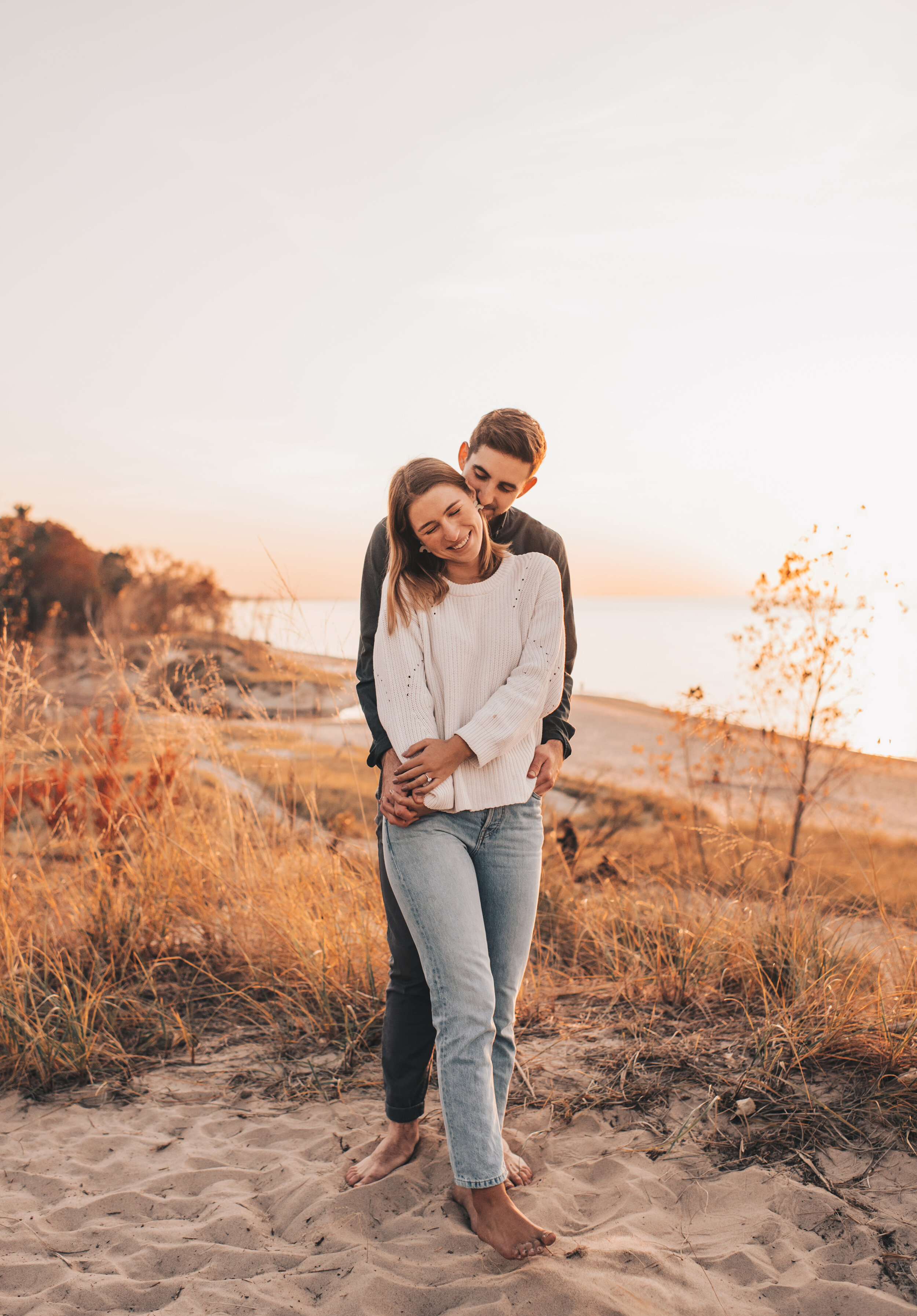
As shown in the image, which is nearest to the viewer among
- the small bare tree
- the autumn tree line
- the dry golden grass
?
the dry golden grass

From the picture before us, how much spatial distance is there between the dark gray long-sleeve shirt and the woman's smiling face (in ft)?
0.73

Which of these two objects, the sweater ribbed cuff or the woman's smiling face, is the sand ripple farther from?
the woman's smiling face

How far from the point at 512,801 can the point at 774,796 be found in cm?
1172

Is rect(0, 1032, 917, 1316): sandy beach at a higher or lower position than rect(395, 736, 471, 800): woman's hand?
lower

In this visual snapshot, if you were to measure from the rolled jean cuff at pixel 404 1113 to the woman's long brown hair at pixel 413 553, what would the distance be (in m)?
1.39

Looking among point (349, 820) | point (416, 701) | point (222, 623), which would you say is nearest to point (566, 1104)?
point (416, 701)

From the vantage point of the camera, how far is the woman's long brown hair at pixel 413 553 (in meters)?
1.97

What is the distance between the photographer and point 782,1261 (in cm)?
189

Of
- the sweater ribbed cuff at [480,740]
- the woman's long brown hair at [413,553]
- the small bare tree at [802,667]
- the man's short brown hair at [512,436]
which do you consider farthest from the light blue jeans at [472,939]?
the small bare tree at [802,667]

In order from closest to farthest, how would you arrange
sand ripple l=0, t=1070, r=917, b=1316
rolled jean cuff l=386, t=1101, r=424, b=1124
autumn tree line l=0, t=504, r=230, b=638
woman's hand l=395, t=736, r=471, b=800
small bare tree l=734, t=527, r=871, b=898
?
sand ripple l=0, t=1070, r=917, b=1316
woman's hand l=395, t=736, r=471, b=800
rolled jean cuff l=386, t=1101, r=424, b=1124
small bare tree l=734, t=527, r=871, b=898
autumn tree line l=0, t=504, r=230, b=638

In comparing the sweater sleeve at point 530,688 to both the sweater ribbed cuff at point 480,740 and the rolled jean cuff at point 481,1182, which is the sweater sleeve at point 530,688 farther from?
the rolled jean cuff at point 481,1182

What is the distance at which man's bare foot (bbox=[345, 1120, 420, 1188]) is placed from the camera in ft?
7.32

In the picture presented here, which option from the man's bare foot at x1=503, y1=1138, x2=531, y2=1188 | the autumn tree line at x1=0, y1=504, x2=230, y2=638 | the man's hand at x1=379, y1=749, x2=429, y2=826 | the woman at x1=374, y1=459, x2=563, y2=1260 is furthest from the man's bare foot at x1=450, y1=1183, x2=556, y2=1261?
the autumn tree line at x1=0, y1=504, x2=230, y2=638

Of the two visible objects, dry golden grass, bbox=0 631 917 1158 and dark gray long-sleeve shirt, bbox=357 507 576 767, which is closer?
dark gray long-sleeve shirt, bbox=357 507 576 767
